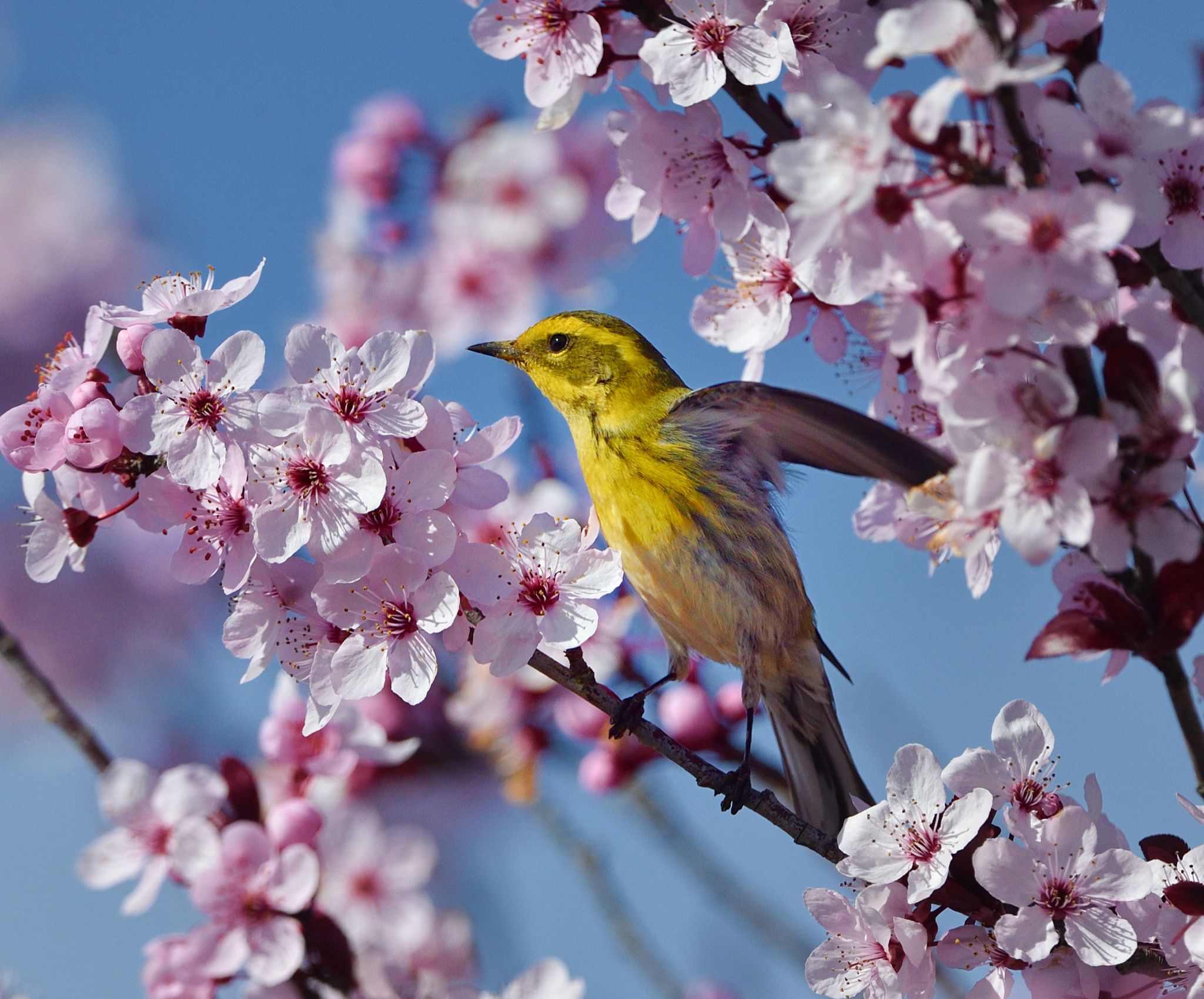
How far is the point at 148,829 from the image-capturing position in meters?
3.32

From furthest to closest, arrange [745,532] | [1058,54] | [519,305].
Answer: [519,305], [745,532], [1058,54]

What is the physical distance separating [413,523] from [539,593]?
0.36 m

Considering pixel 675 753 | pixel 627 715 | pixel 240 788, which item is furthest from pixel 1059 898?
pixel 240 788

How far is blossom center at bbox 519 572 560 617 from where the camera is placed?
8.20 ft

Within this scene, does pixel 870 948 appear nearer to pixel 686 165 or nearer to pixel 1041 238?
pixel 1041 238

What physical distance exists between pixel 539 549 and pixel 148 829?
162 cm

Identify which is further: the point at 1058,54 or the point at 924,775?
the point at 924,775

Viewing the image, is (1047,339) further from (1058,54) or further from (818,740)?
(818,740)

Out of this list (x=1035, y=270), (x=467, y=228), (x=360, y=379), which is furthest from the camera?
(x=467, y=228)

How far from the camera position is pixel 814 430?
2512mm

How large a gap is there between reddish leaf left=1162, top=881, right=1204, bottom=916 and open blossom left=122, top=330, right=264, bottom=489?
6.54 feet

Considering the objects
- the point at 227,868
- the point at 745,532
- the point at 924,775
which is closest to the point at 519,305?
the point at 745,532

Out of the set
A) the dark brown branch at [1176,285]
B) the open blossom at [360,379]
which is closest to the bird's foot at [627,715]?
the open blossom at [360,379]

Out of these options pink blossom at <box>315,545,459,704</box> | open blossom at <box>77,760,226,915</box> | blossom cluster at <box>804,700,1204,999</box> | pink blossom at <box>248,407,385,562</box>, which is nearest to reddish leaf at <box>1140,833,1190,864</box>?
blossom cluster at <box>804,700,1204,999</box>
